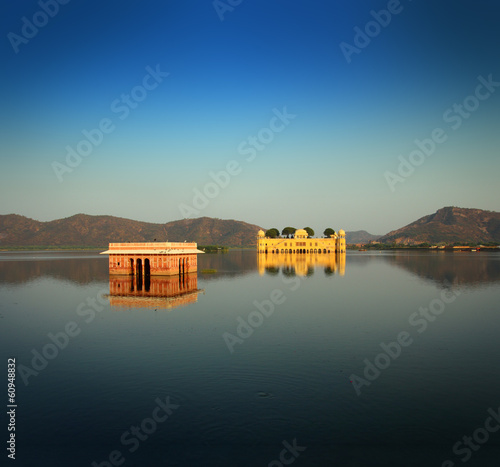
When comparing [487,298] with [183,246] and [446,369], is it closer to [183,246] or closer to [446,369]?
[446,369]

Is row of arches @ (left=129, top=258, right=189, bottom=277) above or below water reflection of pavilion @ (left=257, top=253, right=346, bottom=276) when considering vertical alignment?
above

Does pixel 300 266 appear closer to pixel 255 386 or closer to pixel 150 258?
pixel 150 258

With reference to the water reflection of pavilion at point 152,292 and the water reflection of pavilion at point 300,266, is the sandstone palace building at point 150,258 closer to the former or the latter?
the water reflection of pavilion at point 152,292

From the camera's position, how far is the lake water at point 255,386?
441 inches

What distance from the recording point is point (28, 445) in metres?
11.5

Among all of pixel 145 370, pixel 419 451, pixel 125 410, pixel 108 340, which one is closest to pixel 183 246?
pixel 108 340

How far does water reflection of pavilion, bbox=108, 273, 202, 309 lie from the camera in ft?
117

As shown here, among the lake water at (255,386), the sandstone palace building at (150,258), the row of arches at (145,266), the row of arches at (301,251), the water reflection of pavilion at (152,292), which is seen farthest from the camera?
the row of arches at (301,251)

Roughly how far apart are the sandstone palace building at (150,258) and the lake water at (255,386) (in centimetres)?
2414

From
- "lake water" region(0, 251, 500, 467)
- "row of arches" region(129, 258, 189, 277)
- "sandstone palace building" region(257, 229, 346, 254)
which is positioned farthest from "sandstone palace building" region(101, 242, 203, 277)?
"sandstone palace building" region(257, 229, 346, 254)

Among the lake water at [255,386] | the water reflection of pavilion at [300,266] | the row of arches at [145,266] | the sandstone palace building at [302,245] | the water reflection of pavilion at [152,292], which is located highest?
the sandstone palace building at [302,245]

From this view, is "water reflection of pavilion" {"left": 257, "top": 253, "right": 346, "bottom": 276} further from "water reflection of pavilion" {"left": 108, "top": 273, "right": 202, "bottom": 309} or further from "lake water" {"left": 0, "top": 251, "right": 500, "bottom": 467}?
"lake water" {"left": 0, "top": 251, "right": 500, "bottom": 467}

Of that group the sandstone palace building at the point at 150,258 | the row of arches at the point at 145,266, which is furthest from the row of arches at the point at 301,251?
the sandstone palace building at the point at 150,258

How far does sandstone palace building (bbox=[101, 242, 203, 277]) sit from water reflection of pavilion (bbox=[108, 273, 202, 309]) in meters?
1.21
